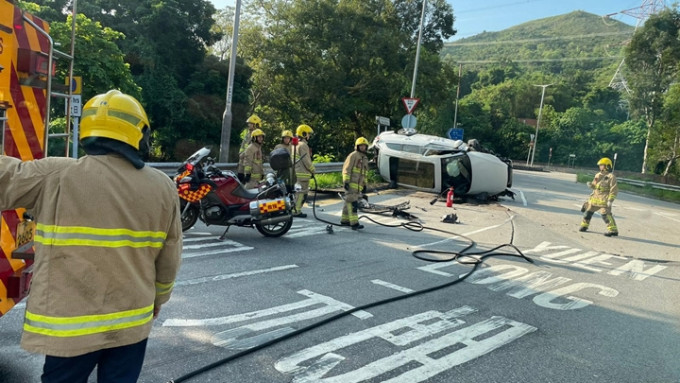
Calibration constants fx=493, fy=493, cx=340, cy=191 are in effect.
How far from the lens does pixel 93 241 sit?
2.08 m

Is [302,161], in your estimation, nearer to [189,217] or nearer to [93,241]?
[189,217]

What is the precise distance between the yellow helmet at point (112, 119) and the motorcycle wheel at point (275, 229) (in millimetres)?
6063

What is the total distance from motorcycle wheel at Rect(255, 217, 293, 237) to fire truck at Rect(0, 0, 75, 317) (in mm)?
5065

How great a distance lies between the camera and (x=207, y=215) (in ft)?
25.4

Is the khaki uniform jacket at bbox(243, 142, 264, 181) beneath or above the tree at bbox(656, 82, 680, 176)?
beneath

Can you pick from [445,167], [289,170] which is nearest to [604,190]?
[445,167]

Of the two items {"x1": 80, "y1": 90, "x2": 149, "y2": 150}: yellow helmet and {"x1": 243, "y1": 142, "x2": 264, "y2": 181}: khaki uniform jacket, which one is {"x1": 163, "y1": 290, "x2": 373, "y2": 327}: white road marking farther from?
{"x1": 243, "y1": 142, "x2": 264, "y2": 181}: khaki uniform jacket

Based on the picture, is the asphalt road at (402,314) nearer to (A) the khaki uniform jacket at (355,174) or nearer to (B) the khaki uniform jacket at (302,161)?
(A) the khaki uniform jacket at (355,174)

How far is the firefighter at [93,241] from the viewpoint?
2066 mm

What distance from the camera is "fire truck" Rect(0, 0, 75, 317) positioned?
289 cm

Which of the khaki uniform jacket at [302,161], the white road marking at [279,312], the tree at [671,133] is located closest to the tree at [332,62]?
the khaki uniform jacket at [302,161]

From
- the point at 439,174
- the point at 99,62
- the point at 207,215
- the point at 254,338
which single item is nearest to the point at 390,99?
the point at 439,174

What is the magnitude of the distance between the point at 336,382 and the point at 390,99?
25175 mm

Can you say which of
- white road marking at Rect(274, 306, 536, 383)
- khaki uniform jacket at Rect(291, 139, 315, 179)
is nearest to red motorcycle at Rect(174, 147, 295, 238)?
khaki uniform jacket at Rect(291, 139, 315, 179)
